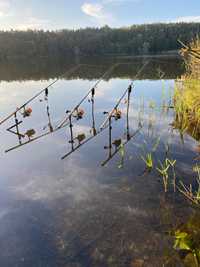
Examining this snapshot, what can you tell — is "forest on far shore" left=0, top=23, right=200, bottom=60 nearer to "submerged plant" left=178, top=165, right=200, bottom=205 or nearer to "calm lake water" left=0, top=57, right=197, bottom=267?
"calm lake water" left=0, top=57, right=197, bottom=267

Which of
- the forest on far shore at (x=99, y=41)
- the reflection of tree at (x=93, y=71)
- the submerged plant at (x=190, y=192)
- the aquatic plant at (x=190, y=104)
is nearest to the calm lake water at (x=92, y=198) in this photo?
the submerged plant at (x=190, y=192)

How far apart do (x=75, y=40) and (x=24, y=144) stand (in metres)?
45.6

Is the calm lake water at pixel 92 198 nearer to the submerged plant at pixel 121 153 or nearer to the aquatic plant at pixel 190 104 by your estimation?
the submerged plant at pixel 121 153

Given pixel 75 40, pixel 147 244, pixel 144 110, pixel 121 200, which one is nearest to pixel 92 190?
pixel 121 200

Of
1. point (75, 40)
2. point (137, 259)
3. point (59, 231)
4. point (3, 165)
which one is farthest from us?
point (75, 40)

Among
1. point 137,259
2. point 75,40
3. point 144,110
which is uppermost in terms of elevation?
point 75,40

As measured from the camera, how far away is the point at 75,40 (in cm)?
4959

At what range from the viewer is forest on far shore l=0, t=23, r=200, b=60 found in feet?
148

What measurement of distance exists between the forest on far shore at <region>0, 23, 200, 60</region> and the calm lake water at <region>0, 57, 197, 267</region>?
38365 mm

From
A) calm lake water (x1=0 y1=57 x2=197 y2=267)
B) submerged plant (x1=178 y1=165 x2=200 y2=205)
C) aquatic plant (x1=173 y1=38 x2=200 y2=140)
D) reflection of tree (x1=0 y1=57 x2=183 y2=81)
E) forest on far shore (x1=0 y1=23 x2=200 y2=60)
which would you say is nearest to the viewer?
calm lake water (x1=0 y1=57 x2=197 y2=267)

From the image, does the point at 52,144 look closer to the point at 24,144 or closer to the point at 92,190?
the point at 24,144

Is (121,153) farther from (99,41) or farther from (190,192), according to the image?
(99,41)

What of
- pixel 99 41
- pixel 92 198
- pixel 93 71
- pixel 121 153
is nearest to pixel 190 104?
pixel 121 153

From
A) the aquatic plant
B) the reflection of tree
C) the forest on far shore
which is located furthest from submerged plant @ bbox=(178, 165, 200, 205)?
the forest on far shore
